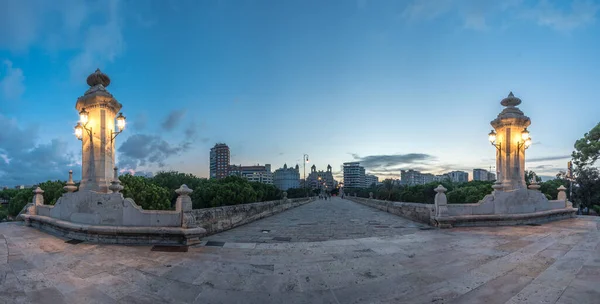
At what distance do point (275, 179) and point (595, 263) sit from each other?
5810 inches

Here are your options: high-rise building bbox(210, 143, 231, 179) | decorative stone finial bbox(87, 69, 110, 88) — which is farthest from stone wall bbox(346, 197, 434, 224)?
high-rise building bbox(210, 143, 231, 179)

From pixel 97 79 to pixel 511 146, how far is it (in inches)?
687

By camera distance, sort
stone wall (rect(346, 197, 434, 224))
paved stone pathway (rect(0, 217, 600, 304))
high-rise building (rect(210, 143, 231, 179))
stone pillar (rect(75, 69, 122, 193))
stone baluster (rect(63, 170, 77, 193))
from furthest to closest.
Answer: high-rise building (rect(210, 143, 231, 179)), stone wall (rect(346, 197, 434, 224)), stone baluster (rect(63, 170, 77, 193)), stone pillar (rect(75, 69, 122, 193)), paved stone pathway (rect(0, 217, 600, 304))

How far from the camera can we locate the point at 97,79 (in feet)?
33.6

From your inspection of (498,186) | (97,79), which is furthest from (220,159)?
(498,186)

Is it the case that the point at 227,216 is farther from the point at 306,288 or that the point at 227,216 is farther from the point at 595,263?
the point at 595,263

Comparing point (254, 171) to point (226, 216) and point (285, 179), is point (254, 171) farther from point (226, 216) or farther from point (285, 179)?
point (226, 216)

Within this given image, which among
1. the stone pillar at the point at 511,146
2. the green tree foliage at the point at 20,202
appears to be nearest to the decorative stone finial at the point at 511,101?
the stone pillar at the point at 511,146

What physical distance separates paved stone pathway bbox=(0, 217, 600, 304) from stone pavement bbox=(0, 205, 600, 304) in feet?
0.05

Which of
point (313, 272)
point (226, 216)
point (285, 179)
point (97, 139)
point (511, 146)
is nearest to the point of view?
point (313, 272)

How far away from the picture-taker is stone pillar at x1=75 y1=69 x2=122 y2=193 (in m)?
9.63

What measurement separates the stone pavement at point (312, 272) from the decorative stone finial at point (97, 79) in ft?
19.0

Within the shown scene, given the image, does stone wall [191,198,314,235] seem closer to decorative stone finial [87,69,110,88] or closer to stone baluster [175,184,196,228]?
stone baluster [175,184,196,228]

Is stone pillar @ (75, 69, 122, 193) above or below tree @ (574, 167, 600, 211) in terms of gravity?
above
